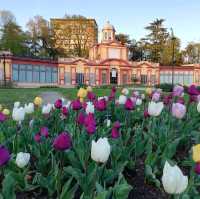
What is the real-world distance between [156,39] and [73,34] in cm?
1518

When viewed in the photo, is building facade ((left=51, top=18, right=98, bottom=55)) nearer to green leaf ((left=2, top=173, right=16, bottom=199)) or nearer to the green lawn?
the green lawn

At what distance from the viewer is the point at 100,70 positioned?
45594 millimetres

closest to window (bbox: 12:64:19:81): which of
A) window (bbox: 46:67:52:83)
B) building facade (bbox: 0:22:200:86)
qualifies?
building facade (bbox: 0:22:200:86)

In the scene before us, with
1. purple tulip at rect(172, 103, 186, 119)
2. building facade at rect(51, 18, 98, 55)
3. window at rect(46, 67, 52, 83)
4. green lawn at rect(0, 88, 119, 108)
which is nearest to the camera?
purple tulip at rect(172, 103, 186, 119)

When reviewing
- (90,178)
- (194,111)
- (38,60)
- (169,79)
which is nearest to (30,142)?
(90,178)

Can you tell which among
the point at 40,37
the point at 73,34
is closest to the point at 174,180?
the point at 40,37

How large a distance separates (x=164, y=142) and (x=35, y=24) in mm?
46155

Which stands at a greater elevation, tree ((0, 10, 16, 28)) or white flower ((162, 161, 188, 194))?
tree ((0, 10, 16, 28))

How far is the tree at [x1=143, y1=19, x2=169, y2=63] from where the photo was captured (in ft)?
181

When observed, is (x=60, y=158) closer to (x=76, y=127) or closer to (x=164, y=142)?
(x=76, y=127)

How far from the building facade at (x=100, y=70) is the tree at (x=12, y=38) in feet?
11.4

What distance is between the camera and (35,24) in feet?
153

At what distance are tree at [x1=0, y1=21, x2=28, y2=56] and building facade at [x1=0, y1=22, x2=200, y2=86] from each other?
3.47 m

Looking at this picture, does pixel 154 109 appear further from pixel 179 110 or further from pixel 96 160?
pixel 96 160
